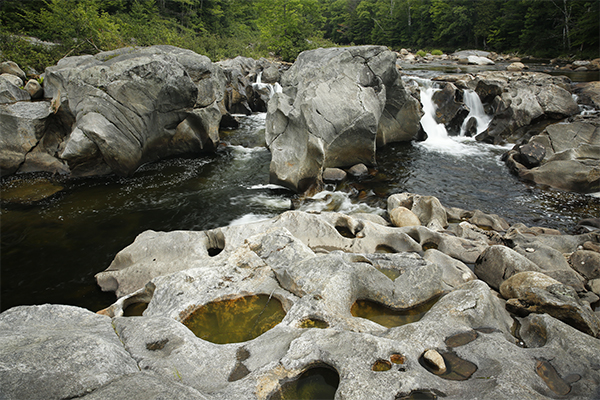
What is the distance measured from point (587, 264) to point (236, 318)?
6306 millimetres

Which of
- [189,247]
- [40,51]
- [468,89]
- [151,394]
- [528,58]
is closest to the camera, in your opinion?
[151,394]

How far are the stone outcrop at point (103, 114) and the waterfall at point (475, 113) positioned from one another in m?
13.2

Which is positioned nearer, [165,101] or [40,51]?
[165,101]

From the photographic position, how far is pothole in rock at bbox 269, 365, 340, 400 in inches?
103

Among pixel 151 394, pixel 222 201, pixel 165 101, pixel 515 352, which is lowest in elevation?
pixel 222 201

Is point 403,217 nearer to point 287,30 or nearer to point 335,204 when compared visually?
point 335,204

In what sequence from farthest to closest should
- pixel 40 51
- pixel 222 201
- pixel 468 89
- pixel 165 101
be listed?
pixel 468 89 < pixel 40 51 < pixel 165 101 < pixel 222 201

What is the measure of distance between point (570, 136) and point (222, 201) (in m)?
13.3

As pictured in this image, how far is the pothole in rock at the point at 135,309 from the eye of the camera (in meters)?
4.69

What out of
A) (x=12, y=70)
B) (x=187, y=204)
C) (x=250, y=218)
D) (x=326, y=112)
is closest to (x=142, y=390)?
(x=250, y=218)

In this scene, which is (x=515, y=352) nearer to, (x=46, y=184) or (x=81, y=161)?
(x=81, y=161)

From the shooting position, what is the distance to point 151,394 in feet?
6.48

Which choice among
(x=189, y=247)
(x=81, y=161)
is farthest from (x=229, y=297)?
(x=81, y=161)

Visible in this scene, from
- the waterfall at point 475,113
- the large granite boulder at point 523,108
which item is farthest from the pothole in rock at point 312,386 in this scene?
the waterfall at point 475,113
